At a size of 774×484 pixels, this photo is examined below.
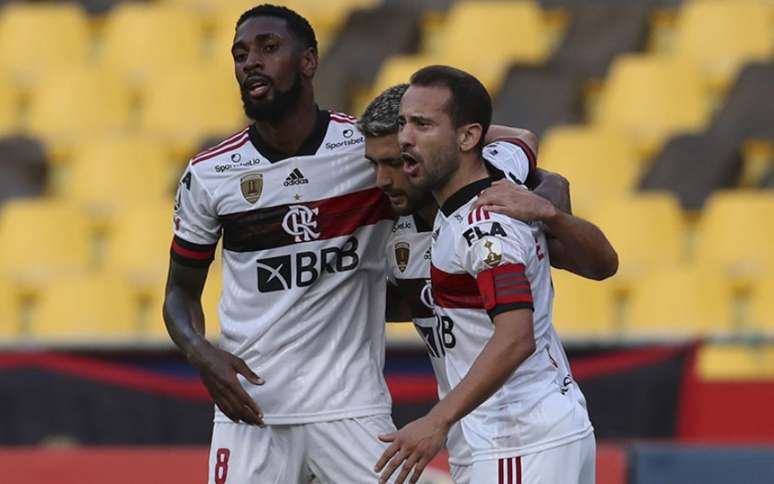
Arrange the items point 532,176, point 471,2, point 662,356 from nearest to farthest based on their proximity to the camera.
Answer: point 532,176, point 662,356, point 471,2

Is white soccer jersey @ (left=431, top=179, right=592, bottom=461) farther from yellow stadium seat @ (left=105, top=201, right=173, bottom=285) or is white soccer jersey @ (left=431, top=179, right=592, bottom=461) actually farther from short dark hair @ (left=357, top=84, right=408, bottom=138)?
yellow stadium seat @ (left=105, top=201, right=173, bottom=285)

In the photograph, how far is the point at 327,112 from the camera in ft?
18.0

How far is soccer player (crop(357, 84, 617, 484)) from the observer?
4.80 meters

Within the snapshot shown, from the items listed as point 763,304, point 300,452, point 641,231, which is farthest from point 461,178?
point 641,231

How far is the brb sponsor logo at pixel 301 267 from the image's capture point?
17.6 feet

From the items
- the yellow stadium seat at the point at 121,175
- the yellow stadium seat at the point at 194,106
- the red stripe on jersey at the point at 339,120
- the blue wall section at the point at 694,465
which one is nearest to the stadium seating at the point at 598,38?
the yellow stadium seat at the point at 194,106

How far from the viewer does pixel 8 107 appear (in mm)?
12242

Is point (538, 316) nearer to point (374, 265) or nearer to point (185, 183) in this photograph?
point (374, 265)

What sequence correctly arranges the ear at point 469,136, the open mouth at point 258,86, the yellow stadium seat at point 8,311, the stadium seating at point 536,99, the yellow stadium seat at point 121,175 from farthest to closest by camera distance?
the yellow stadium seat at point 121,175
the stadium seating at point 536,99
the yellow stadium seat at point 8,311
the open mouth at point 258,86
the ear at point 469,136

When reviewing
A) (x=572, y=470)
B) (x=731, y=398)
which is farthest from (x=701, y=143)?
(x=572, y=470)

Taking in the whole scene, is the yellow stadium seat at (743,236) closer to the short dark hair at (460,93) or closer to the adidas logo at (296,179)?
the adidas logo at (296,179)

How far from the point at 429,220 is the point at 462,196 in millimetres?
675

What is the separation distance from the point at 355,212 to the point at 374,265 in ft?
0.63

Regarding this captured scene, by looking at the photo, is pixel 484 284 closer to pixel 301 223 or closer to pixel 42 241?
pixel 301 223
